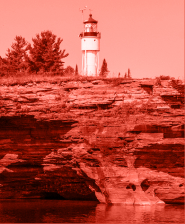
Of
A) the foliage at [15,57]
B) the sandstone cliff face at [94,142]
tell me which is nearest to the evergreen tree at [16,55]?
→ the foliage at [15,57]

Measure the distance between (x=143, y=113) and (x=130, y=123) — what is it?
96 centimetres

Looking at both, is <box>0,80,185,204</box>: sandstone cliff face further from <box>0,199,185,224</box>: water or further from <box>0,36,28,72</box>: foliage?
<box>0,36,28,72</box>: foliage

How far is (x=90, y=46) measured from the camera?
33969mm

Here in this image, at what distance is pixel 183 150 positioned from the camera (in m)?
23.6

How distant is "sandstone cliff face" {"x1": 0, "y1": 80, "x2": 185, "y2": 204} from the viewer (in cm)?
2356

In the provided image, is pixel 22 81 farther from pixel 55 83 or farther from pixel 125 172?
pixel 125 172

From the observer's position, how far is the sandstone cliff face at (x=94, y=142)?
77.3 feet

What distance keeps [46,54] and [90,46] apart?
3.52m

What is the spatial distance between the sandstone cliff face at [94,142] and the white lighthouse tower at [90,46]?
8718mm

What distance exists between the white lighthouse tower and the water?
42.2 ft

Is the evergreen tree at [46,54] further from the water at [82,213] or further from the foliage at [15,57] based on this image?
the water at [82,213]

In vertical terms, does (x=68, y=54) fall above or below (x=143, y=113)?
above

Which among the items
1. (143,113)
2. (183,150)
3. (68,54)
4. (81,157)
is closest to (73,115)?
(81,157)

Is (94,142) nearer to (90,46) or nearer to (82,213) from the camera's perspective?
(82,213)
